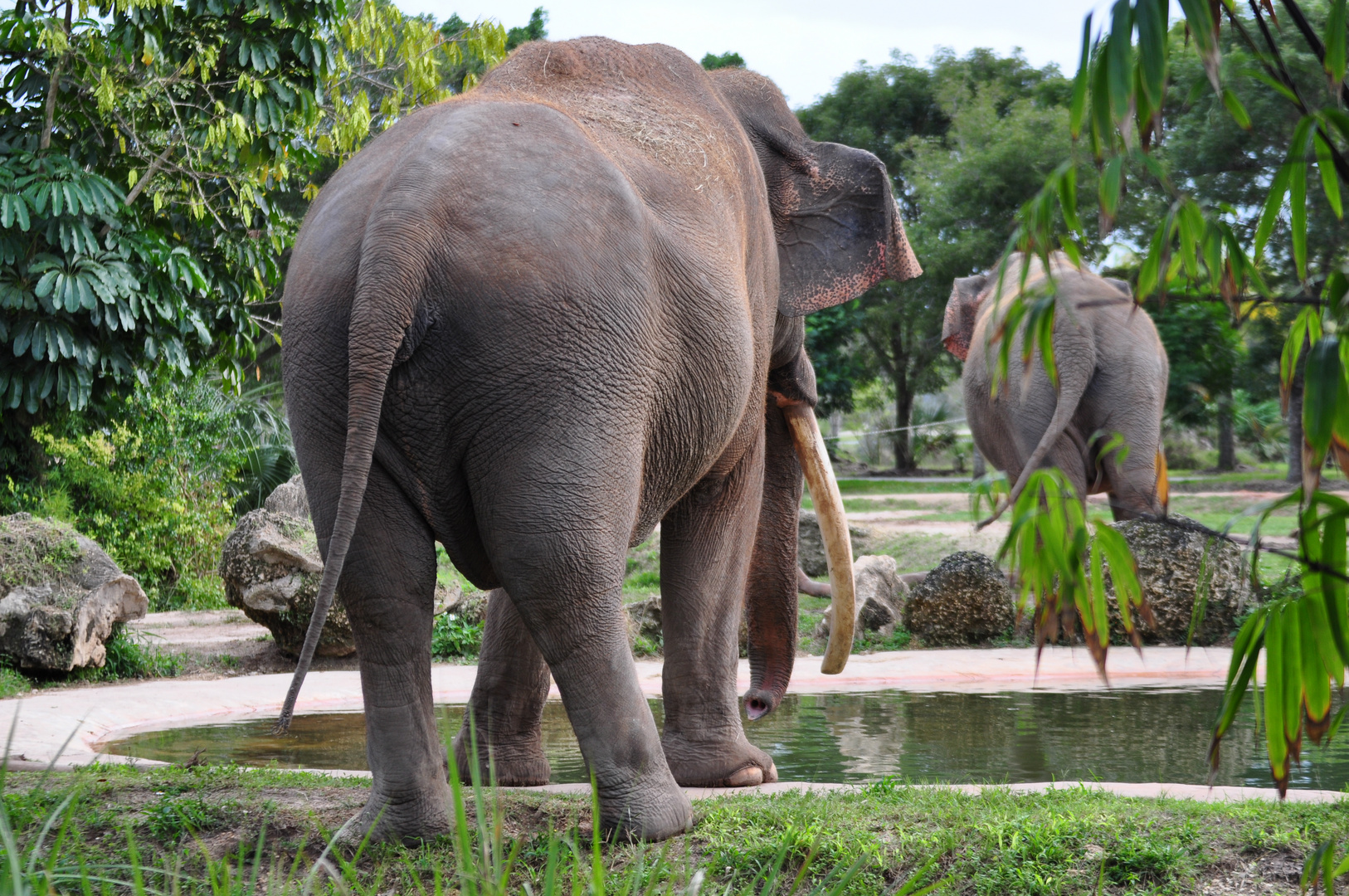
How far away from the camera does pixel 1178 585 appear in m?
7.96

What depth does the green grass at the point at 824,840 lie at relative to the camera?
108 inches

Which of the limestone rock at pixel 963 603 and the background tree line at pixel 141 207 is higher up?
the background tree line at pixel 141 207

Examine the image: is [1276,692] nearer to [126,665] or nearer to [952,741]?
[952,741]

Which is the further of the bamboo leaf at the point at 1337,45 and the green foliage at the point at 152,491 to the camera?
the green foliage at the point at 152,491

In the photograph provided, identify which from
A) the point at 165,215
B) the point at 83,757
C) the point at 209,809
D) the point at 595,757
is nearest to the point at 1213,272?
the point at 595,757

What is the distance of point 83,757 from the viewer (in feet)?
15.4

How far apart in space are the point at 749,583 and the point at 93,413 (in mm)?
6846

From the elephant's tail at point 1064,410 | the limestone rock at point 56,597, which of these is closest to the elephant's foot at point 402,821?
the elephant's tail at point 1064,410

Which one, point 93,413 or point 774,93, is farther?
point 93,413

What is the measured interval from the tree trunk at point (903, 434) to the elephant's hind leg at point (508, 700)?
84.3 feet

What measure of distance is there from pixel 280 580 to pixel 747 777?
16.6 ft

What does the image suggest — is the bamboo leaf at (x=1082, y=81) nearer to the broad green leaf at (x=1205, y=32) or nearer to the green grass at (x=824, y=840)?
the broad green leaf at (x=1205, y=32)

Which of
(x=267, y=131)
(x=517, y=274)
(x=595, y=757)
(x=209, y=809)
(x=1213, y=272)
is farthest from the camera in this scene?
(x=267, y=131)

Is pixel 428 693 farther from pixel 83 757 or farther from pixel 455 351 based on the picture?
pixel 83 757
